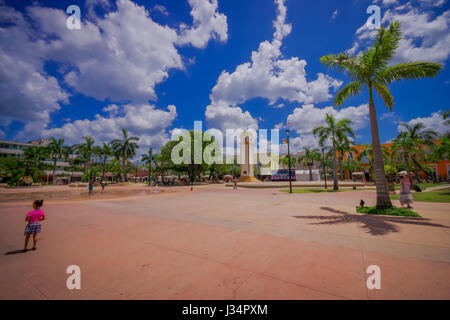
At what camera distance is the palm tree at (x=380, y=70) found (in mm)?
9048

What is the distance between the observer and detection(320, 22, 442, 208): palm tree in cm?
905

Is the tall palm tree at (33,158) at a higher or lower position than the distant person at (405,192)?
higher

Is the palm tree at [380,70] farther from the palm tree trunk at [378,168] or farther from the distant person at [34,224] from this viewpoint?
the distant person at [34,224]

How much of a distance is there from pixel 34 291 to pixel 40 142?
10685cm

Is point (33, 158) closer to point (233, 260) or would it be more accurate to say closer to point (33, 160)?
point (33, 160)

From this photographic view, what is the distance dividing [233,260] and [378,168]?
9422 mm

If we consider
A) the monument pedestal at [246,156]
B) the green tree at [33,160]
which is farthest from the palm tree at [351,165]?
the green tree at [33,160]

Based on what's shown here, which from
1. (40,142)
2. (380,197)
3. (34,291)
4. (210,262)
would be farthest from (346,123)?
(40,142)

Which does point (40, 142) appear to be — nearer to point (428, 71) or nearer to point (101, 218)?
point (101, 218)

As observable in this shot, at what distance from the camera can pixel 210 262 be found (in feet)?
12.9

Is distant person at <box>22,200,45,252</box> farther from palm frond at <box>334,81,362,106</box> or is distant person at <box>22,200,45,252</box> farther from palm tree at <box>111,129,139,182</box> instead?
palm tree at <box>111,129,139,182</box>

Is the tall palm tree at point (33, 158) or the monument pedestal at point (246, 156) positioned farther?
the monument pedestal at point (246, 156)

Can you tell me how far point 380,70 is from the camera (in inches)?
390

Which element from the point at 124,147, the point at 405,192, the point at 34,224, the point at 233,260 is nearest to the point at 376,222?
the point at 405,192
